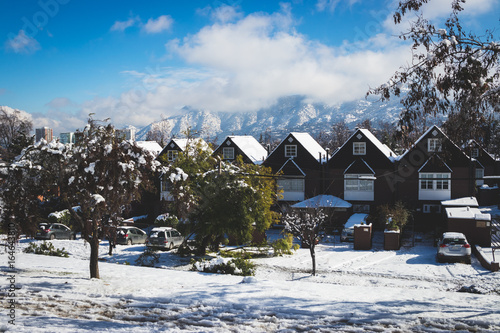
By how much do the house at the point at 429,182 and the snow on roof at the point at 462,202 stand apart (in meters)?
1.08

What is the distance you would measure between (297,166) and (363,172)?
611cm

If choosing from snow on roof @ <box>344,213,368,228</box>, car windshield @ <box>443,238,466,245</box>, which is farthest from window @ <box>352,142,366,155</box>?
car windshield @ <box>443,238,466,245</box>

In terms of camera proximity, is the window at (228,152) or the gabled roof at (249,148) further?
the window at (228,152)

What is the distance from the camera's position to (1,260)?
66.4 feet

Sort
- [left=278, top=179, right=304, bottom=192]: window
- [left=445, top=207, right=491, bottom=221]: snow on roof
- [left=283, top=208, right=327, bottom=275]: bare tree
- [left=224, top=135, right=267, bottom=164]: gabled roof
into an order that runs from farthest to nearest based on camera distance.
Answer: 1. [left=224, top=135, right=267, bottom=164]: gabled roof
2. [left=278, top=179, right=304, bottom=192]: window
3. [left=445, top=207, right=491, bottom=221]: snow on roof
4. [left=283, top=208, right=327, bottom=275]: bare tree

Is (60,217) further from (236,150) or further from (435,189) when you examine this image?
(435,189)

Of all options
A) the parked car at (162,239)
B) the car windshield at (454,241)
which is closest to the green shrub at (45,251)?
the parked car at (162,239)

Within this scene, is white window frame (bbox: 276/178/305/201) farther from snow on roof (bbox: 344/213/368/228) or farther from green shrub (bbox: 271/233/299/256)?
green shrub (bbox: 271/233/299/256)

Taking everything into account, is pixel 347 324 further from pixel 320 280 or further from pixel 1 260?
pixel 1 260

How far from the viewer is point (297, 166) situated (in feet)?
137

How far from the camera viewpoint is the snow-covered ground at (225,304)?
10.2m

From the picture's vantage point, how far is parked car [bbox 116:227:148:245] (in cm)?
3102

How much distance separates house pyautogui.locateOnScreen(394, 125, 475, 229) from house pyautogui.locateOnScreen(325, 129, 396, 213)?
3.41 ft

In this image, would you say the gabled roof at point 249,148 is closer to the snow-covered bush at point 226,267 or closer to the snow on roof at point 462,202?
the snow on roof at point 462,202
